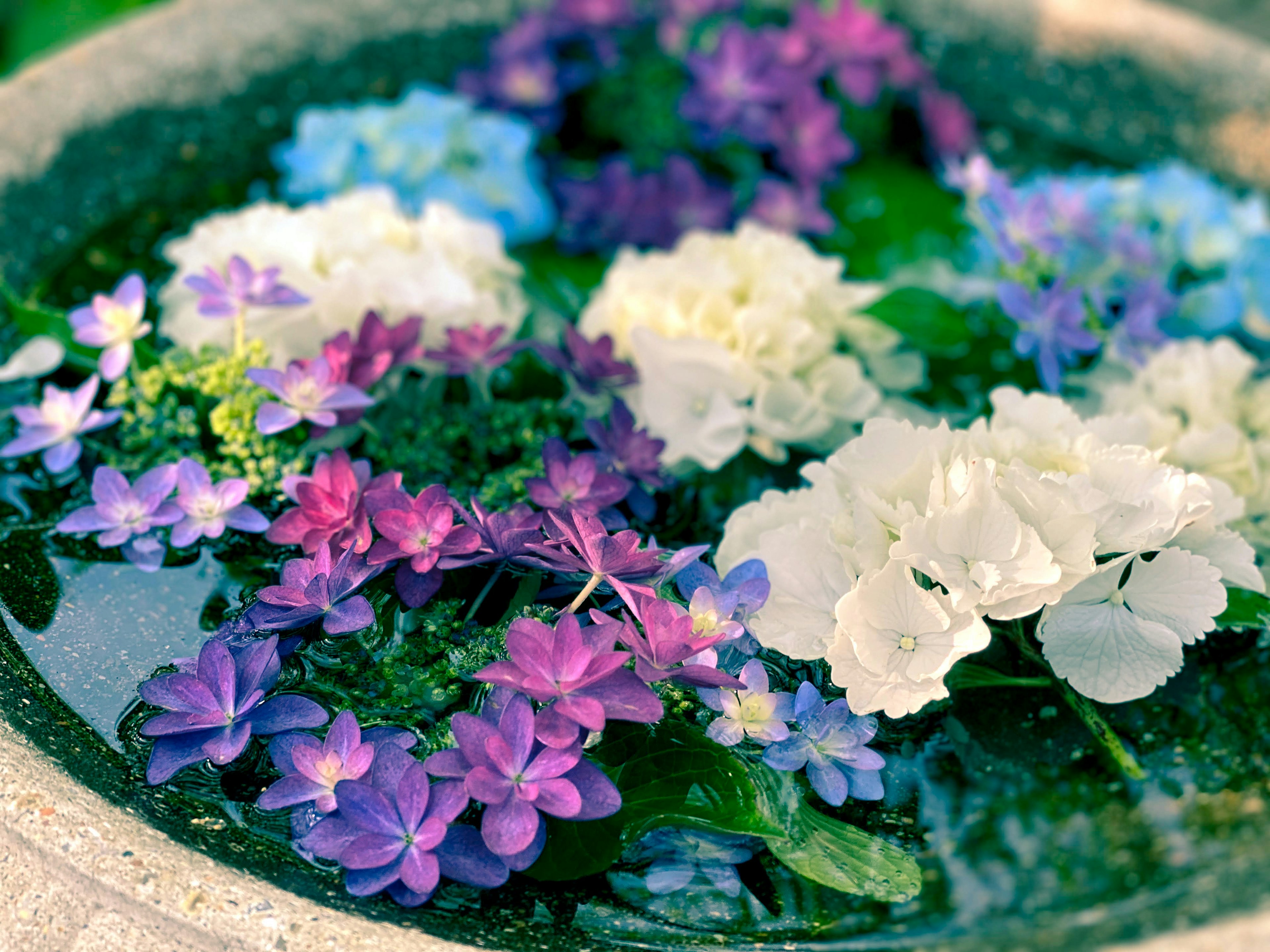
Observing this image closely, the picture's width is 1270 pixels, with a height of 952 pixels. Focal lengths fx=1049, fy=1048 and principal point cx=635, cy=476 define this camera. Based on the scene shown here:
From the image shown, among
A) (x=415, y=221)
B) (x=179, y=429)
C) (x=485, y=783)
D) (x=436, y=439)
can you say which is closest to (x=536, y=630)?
(x=485, y=783)

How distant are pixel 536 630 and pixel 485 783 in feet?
0.38

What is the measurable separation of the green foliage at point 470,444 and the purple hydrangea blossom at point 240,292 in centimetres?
17

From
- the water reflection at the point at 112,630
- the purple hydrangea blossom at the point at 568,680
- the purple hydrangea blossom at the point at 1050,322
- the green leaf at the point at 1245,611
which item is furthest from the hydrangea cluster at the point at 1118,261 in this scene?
the water reflection at the point at 112,630

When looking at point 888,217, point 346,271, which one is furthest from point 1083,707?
point 888,217

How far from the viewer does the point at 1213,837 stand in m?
0.96

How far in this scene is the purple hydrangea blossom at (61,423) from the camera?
109 centimetres

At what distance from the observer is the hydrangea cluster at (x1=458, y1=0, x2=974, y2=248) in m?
1.70

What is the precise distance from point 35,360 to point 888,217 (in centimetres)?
135

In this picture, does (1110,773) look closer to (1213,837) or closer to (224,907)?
(1213,837)

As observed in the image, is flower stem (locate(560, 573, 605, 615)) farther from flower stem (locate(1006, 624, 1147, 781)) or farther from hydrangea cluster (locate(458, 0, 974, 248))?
hydrangea cluster (locate(458, 0, 974, 248))

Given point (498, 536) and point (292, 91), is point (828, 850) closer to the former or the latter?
point (498, 536)

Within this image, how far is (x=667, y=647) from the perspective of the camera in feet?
2.63

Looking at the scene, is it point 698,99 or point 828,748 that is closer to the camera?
point 828,748

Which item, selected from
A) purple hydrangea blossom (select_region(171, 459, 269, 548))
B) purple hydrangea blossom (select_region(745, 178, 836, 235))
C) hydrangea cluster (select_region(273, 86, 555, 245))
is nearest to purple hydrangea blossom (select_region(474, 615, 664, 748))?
purple hydrangea blossom (select_region(171, 459, 269, 548))
